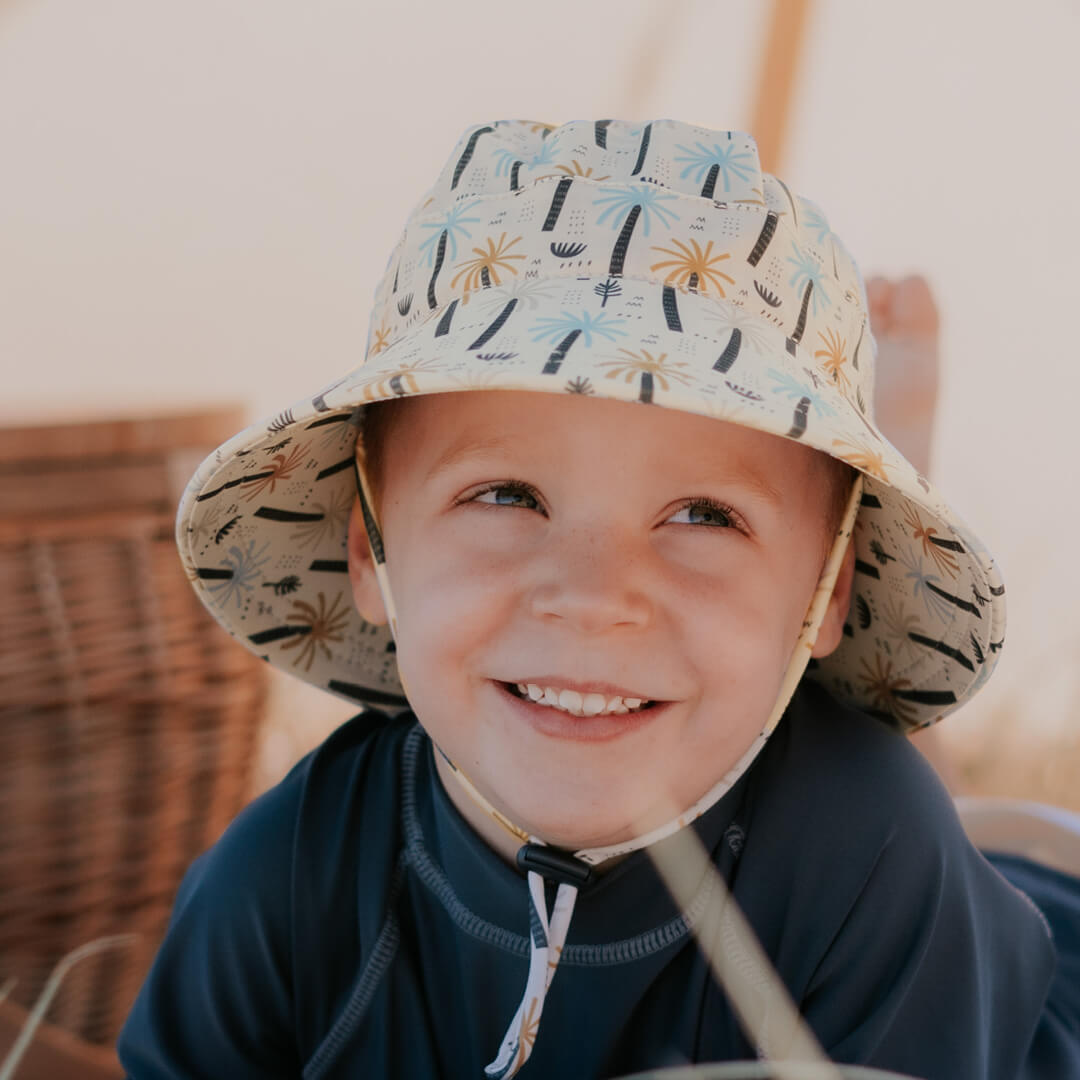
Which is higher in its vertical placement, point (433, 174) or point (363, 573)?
point (433, 174)

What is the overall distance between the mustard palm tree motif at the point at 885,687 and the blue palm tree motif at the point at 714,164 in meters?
0.49

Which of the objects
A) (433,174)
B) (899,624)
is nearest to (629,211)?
(899,624)

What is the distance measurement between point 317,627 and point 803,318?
59 cm

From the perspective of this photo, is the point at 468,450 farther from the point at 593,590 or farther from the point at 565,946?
the point at 565,946

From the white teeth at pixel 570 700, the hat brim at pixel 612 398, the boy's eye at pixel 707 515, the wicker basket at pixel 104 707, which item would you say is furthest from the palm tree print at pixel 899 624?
the wicker basket at pixel 104 707

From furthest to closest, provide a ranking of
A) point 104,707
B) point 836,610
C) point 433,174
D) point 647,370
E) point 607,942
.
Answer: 1. point 433,174
2. point 104,707
3. point 836,610
4. point 607,942
5. point 647,370

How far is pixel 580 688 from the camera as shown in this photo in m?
0.87

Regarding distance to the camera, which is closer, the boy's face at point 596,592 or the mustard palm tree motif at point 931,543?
the boy's face at point 596,592

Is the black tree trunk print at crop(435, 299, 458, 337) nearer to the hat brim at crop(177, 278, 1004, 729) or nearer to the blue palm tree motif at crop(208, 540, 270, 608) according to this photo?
the hat brim at crop(177, 278, 1004, 729)

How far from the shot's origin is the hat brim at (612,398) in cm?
75

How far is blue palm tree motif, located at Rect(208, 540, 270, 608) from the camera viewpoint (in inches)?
42.9

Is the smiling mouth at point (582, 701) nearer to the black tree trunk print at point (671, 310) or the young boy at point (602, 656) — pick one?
the young boy at point (602, 656)

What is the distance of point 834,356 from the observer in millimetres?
886

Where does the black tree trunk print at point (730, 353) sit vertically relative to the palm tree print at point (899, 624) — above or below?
above
